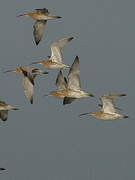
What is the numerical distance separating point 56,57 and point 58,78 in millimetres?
971

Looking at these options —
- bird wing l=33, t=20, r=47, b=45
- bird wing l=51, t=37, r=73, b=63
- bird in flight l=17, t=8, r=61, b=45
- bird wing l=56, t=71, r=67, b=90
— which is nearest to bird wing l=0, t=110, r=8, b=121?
bird wing l=56, t=71, r=67, b=90

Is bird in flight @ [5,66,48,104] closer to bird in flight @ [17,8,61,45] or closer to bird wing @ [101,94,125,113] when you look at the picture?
bird wing @ [101,94,125,113]

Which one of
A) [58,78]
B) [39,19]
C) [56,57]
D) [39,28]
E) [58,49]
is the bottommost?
[58,78]

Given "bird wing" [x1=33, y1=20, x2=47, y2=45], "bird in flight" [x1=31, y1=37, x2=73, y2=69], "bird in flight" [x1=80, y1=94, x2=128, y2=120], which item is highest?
"bird wing" [x1=33, y1=20, x2=47, y2=45]

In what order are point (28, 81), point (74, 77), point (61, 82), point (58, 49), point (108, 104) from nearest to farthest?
point (28, 81) < point (74, 77) < point (108, 104) < point (61, 82) < point (58, 49)

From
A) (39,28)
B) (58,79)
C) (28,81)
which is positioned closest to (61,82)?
(58,79)

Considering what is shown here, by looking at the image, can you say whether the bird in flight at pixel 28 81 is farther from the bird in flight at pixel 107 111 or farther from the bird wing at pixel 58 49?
the bird wing at pixel 58 49

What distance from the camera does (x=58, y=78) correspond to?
25656mm

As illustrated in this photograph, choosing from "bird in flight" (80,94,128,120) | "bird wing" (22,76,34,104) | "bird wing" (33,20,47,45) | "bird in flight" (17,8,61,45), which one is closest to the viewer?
"bird wing" (22,76,34,104)

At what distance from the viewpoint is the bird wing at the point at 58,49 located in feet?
82.8

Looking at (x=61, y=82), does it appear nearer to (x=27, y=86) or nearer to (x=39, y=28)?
(x=39, y=28)

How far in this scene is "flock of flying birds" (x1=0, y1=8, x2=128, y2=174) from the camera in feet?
68.1

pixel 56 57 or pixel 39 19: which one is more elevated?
pixel 39 19

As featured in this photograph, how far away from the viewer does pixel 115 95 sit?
21.1m
